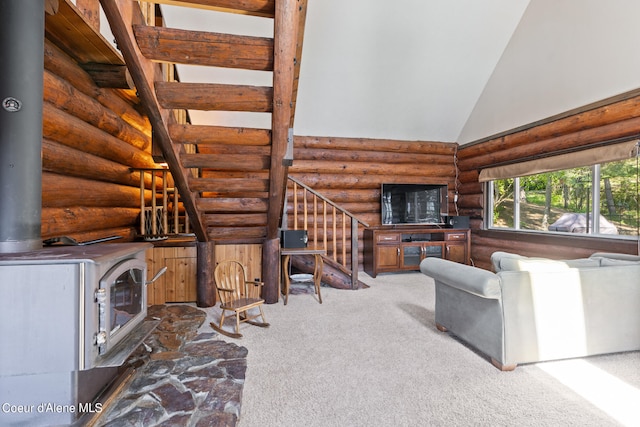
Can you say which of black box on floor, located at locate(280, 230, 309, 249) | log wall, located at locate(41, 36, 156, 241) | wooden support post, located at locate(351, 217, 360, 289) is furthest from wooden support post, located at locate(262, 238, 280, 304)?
log wall, located at locate(41, 36, 156, 241)

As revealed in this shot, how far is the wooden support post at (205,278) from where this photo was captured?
378 centimetres

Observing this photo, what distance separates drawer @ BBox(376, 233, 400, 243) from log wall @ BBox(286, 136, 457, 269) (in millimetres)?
626

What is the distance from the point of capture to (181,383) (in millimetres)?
2133

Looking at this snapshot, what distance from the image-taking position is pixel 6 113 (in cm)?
155

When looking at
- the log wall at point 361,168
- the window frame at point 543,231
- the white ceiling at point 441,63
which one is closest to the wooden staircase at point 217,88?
the white ceiling at point 441,63

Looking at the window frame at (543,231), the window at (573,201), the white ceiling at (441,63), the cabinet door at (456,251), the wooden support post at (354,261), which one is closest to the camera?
the window at (573,201)

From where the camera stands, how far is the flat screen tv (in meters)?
5.93

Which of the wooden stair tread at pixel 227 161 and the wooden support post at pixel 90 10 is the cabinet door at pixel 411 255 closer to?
the wooden stair tread at pixel 227 161

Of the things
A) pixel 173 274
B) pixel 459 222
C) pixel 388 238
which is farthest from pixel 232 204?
pixel 459 222

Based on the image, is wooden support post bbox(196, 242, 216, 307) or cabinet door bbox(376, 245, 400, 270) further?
cabinet door bbox(376, 245, 400, 270)

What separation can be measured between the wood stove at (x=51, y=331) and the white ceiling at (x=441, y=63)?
3858mm

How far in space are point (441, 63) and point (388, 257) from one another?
332 centimetres

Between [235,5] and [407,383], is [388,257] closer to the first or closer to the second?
[407,383]

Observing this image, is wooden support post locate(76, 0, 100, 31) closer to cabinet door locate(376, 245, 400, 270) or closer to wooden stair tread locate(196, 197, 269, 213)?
wooden stair tread locate(196, 197, 269, 213)
